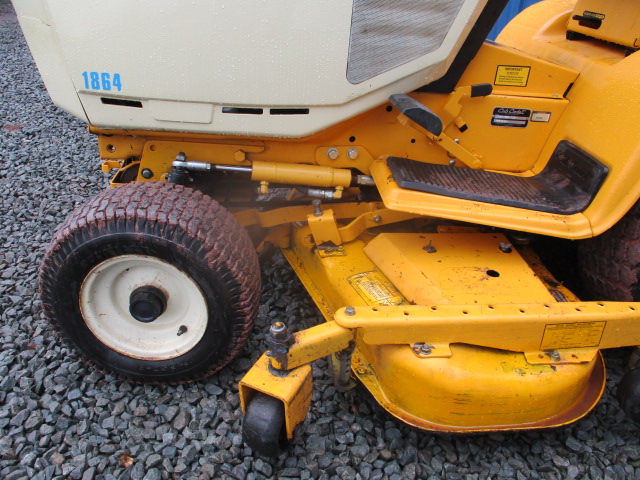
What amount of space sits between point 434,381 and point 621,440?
0.84 m

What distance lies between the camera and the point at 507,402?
175 centimetres

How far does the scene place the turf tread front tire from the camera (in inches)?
73.3

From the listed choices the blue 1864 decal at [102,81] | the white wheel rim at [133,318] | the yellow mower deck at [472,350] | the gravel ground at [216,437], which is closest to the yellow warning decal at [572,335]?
the yellow mower deck at [472,350]

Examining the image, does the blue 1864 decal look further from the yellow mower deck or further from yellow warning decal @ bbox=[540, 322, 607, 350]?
yellow warning decal @ bbox=[540, 322, 607, 350]

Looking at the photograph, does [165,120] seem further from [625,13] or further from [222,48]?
[625,13]

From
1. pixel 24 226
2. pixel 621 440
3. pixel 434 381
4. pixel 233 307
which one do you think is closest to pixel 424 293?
pixel 434 381

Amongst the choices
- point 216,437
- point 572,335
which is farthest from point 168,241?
point 572,335

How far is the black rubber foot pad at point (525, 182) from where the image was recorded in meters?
2.00

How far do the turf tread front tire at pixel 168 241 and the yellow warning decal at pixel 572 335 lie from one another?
3.42 ft

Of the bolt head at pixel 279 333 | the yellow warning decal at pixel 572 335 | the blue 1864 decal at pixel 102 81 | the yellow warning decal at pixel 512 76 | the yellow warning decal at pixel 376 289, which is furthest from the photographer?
the yellow warning decal at pixel 512 76

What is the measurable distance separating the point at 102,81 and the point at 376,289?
4.11ft

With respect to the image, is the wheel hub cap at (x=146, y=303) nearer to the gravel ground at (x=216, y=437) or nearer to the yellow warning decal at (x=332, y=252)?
the gravel ground at (x=216, y=437)

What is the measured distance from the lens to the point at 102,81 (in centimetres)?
190

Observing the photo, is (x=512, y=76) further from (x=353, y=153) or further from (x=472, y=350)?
(x=472, y=350)
